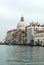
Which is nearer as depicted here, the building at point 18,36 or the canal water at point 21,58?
the canal water at point 21,58

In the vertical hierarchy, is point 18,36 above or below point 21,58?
below

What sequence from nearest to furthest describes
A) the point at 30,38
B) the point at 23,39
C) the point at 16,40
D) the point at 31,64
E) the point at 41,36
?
the point at 31,64 → the point at 41,36 → the point at 30,38 → the point at 23,39 → the point at 16,40

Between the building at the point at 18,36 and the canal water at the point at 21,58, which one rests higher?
the canal water at the point at 21,58

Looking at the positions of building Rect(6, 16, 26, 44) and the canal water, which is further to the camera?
building Rect(6, 16, 26, 44)

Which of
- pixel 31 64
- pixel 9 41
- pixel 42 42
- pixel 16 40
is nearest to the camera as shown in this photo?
pixel 31 64

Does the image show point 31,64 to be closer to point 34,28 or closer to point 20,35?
point 34,28

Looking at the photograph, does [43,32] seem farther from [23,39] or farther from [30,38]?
[23,39]

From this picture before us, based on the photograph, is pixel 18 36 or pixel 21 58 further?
pixel 18 36

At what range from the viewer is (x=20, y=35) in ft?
387

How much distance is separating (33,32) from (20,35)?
18320 mm

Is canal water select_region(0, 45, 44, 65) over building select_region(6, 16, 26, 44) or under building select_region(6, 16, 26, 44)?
over

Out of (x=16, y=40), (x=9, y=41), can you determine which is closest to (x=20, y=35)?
(x=16, y=40)

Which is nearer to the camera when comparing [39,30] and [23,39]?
[39,30]

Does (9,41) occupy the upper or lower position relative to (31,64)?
lower
